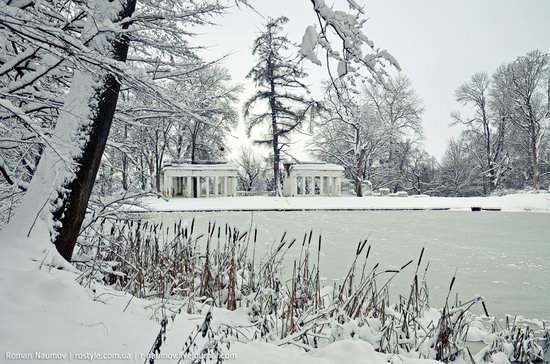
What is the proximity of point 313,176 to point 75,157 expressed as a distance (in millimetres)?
32177

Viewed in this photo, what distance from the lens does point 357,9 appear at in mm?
2102

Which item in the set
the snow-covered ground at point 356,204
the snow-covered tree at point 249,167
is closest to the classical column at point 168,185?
the snow-covered ground at point 356,204

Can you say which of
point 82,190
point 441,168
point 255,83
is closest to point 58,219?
point 82,190

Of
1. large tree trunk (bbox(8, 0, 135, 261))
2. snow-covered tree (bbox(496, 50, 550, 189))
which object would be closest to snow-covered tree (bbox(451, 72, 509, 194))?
snow-covered tree (bbox(496, 50, 550, 189))

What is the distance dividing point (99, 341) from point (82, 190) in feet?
5.32

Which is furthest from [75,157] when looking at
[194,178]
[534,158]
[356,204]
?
[534,158]

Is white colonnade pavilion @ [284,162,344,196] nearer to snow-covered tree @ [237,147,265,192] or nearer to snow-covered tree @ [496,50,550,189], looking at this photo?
snow-covered tree @ [237,147,265,192]

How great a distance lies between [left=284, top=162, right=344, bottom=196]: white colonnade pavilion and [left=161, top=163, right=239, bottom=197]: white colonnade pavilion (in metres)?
4.93

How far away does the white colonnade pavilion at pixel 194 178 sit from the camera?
31906 mm

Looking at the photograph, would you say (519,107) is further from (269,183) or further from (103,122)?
(103,122)

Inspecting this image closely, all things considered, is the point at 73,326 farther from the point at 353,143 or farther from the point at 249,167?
the point at 249,167

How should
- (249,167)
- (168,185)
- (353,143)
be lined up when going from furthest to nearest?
(249,167) → (353,143) → (168,185)

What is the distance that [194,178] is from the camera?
33.2 meters

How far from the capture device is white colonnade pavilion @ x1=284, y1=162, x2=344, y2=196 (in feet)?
114
